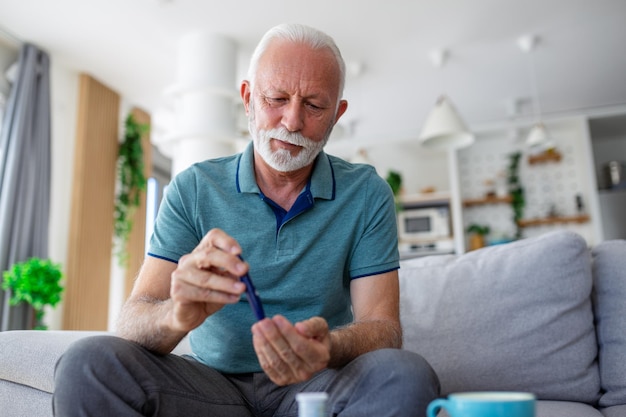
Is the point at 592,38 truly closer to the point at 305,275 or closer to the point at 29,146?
the point at 305,275

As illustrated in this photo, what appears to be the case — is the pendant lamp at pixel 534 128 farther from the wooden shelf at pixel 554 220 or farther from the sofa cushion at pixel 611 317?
the sofa cushion at pixel 611 317

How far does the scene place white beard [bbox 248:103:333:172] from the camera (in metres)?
1.34

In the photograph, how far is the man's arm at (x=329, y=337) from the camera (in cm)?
84

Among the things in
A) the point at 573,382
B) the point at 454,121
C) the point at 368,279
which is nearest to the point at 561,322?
the point at 573,382

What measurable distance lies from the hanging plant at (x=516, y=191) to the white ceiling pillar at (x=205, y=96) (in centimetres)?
355

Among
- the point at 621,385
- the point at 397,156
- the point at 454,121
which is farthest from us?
the point at 397,156

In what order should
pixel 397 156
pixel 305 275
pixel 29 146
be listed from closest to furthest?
pixel 305 275 < pixel 29 146 < pixel 397 156

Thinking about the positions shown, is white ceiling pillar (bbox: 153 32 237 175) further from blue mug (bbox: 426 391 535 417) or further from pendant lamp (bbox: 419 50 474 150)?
blue mug (bbox: 426 391 535 417)

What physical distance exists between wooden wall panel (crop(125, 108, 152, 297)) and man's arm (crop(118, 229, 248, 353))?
4.38 metres

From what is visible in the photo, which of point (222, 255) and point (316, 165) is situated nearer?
point (222, 255)

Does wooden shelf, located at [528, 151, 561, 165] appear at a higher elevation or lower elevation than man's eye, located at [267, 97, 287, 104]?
higher

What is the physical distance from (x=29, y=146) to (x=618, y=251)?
4096mm

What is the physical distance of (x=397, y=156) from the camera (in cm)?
678

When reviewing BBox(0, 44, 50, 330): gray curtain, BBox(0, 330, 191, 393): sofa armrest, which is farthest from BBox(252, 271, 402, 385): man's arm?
BBox(0, 44, 50, 330): gray curtain
